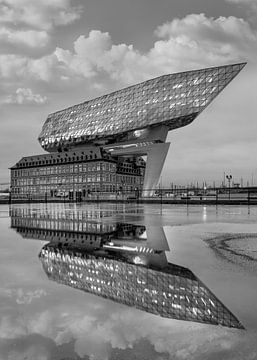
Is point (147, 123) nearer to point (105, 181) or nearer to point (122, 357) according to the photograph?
point (105, 181)

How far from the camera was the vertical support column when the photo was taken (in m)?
86.5

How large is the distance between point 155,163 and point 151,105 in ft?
48.3

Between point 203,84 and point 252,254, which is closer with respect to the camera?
point 252,254

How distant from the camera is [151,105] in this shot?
87.1 m

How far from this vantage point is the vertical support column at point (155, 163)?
284ft

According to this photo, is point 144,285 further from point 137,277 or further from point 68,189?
point 68,189

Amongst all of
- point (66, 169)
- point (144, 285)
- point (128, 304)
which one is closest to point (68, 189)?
point (66, 169)

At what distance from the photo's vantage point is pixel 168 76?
282 ft

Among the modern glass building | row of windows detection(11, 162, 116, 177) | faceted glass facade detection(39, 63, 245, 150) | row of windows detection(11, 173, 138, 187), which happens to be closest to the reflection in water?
the modern glass building

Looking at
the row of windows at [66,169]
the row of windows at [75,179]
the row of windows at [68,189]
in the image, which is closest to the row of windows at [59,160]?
the row of windows at [66,169]

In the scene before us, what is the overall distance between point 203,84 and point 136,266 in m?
79.9

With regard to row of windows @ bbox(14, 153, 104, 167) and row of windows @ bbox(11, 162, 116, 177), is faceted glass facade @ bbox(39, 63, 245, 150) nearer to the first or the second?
row of windows @ bbox(14, 153, 104, 167)

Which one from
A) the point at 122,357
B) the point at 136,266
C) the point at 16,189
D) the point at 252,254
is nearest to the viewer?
the point at 122,357

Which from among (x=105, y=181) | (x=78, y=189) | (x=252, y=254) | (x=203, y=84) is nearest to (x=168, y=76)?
(x=203, y=84)
